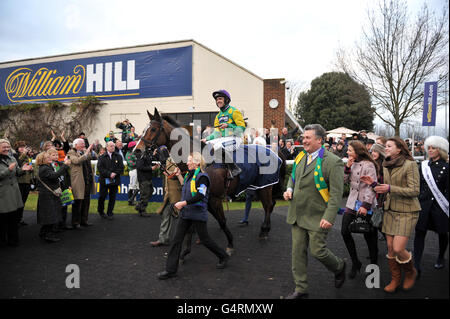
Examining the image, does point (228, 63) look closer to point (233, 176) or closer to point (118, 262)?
point (233, 176)

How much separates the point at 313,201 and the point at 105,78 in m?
18.6

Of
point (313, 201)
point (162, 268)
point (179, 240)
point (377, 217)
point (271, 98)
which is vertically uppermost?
point (271, 98)

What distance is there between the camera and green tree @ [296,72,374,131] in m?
29.9

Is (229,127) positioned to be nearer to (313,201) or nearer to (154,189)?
(313,201)

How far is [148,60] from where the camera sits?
18141 millimetres

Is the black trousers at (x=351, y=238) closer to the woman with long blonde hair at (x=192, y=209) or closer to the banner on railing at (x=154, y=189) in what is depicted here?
the woman with long blonde hair at (x=192, y=209)

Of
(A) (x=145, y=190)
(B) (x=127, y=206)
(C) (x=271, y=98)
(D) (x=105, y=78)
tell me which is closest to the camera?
(A) (x=145, y=190)

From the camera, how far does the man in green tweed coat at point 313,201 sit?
3.40 m

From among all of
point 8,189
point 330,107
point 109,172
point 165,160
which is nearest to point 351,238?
point 165,160

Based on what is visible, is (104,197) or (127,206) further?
(127,206)

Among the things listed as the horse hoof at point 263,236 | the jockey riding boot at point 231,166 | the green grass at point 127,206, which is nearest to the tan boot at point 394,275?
the horse hoof at point 263,236

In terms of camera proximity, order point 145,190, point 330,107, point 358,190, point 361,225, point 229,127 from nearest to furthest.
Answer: point 361,225
point 358,190
point 229,127
point 145,190
point 330,107

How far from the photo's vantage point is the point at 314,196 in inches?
138

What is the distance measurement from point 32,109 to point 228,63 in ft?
45.2
